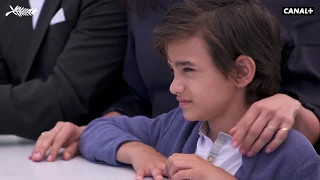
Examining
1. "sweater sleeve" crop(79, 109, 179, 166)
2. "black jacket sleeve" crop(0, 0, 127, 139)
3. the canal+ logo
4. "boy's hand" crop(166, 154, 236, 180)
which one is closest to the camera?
"boy's hand" crop(166, 154, 236, 180)

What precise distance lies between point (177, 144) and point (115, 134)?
14 cm

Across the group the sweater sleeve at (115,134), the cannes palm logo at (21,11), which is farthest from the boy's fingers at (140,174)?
the cannes palm logo at (21,11)

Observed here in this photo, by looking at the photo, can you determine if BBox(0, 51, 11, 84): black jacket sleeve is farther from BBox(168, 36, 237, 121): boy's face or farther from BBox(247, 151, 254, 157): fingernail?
BBox(247, 151, 254, 157): fingernail

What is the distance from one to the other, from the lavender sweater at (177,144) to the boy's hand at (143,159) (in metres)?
0.02

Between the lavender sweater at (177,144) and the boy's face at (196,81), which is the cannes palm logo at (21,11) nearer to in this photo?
the lavender sweater at (177,144)

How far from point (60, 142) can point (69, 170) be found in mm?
129

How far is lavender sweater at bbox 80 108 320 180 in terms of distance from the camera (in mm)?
1065

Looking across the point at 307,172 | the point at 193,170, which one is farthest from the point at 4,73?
the point at 307,172

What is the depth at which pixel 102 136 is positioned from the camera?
1.34 m

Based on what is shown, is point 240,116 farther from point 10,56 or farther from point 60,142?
point 10,56

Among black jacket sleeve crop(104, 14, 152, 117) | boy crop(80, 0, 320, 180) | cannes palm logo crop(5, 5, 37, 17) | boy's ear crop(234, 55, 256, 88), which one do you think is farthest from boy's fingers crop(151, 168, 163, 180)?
cannes palm logo crop(5, 5, 37, 17)

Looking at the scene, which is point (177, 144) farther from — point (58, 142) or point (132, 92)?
point (132, 92)

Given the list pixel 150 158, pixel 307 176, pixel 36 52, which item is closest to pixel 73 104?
pixel 36 52

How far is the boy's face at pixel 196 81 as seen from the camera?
1.16 meters
